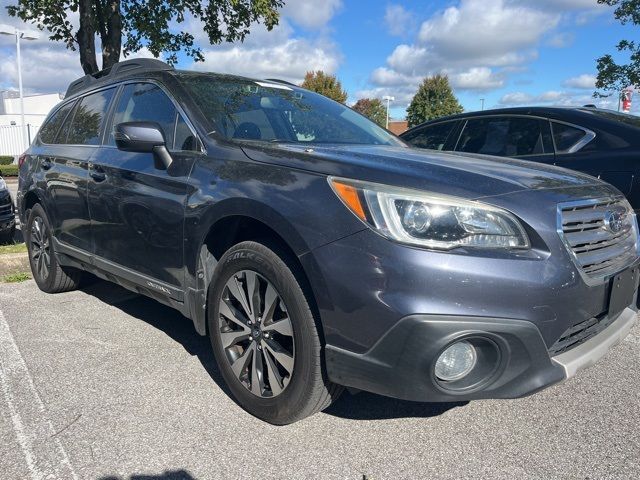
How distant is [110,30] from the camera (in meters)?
7.41

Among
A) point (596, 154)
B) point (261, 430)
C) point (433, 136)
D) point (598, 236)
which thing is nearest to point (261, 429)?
point (261, 430)

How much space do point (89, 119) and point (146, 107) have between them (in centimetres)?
103

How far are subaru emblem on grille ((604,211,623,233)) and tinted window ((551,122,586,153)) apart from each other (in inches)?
92.9

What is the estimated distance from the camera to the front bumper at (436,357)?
2.04 metres

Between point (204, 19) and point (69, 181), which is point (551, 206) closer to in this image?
point (69, 181)

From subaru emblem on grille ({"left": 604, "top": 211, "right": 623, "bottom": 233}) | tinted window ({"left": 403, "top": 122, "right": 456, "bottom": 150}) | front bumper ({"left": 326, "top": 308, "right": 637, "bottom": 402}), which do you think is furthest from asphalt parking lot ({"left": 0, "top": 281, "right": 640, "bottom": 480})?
tinted window ({"left": 403, "top": 122, "right": 456, "bottom": 150})

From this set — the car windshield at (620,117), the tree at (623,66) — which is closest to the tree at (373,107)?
the tree at (623,66)

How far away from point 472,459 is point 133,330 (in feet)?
8.77

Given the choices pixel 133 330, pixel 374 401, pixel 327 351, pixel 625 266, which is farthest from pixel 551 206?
pixel 133 330

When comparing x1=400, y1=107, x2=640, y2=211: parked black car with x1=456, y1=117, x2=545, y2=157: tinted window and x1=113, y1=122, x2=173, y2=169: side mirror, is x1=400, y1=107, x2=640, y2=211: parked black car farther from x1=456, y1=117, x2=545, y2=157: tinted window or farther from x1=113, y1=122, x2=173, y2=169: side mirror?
x1=113, y1=122, x2=173, y2=169: side mirror

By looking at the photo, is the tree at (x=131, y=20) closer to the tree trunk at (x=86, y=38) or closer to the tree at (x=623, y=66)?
the tree trunk at (x=86, y=38)

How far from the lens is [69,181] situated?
4.16 m

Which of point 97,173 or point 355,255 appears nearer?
point 355,255

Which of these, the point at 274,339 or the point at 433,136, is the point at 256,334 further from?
the point at 433,136
